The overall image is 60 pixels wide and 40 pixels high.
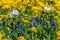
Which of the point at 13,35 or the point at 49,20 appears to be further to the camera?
the point at 49,20

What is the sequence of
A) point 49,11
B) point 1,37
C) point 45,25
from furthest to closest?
point 49,11 < point 45,25 < point 1,37

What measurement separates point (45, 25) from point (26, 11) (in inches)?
20.5

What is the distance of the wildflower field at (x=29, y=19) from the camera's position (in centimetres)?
442

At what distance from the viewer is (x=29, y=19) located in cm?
472

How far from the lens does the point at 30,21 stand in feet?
15.4

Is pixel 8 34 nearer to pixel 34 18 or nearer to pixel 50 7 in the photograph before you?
pixel 34 18

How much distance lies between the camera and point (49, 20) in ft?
15.6

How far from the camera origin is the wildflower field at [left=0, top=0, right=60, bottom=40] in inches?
174

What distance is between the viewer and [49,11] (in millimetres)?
4949

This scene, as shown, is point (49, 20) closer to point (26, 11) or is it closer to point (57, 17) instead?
point (57, 17)

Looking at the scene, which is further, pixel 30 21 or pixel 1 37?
pixel 30 21

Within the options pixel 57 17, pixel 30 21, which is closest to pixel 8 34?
pixel 30 21

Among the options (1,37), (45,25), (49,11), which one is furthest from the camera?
(49,11)

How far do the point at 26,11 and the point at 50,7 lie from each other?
0.44m
